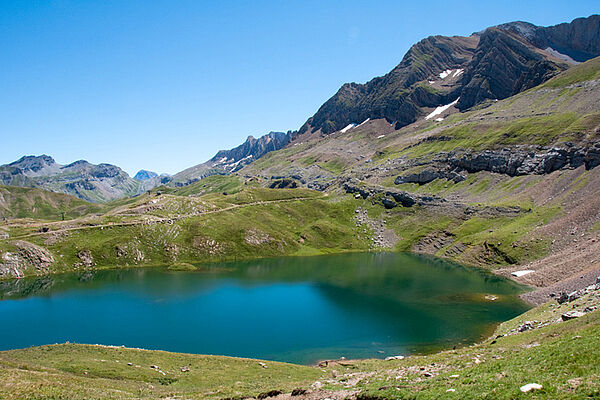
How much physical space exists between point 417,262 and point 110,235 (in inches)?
5052

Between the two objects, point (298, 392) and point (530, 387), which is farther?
point (298, 392)

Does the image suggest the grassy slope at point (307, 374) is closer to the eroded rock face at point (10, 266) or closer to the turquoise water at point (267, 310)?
the turquoise water at point (267, 310)

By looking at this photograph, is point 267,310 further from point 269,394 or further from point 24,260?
point 24,260

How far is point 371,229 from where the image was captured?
623 ft

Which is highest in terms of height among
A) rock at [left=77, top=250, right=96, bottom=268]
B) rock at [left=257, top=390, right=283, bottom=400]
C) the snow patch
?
rock at [left=77, top=250, right=96, bottom=268]

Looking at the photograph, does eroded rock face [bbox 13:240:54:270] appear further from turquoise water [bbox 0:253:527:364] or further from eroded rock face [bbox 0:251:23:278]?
turquoise water [bbox 0:253:527:364]

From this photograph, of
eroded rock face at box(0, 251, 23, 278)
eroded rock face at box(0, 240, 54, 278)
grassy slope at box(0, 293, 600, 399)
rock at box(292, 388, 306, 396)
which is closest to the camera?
grassy slope at box(0, 293, 600, 399)

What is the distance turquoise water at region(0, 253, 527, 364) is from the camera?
65.4m

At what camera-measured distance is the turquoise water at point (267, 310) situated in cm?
6544

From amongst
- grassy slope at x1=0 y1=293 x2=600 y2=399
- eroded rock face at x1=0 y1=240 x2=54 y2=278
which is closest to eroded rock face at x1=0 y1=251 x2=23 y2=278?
eroded rock face at x1=0 y1=240 x2=54 y2=278

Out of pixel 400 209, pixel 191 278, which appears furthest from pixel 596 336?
pixel 400 209

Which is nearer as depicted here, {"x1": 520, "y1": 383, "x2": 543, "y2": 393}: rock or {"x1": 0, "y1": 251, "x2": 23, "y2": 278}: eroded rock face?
{"x1": 520, "y1": 383, "x2": 543, "y2": 393}: rock

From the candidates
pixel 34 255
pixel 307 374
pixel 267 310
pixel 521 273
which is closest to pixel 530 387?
pixel 307 374

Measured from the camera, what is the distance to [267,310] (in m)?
85.6
